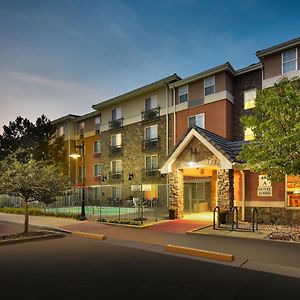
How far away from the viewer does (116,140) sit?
115 feet

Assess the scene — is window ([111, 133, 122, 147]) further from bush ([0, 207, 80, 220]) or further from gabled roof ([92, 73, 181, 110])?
bush ([0, 207, 80, 220])

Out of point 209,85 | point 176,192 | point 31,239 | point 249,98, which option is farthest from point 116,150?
point 31,239

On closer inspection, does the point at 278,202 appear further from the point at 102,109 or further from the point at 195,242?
the point at 102,109

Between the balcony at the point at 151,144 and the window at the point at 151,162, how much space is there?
2.93 ft

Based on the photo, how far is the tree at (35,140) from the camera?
39250 mm

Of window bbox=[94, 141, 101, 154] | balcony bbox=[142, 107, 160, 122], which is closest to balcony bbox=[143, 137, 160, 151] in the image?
balcony bbox=[142, 107, 160, 122]

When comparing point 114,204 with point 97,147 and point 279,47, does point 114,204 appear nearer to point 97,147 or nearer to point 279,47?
point 97,147

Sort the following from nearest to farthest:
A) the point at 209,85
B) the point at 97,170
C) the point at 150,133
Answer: the point at 209,85, the point at 150,133, the point at 97,170

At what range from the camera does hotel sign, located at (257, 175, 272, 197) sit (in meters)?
17.2

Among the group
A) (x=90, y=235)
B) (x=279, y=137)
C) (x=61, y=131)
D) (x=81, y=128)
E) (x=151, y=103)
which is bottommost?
(x=90, y=235)

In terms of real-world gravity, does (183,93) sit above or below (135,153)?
above

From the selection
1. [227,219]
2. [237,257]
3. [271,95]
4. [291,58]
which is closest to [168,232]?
[227,219]

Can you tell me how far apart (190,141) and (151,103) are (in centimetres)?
1332

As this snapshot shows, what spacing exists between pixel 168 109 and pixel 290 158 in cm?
1824
